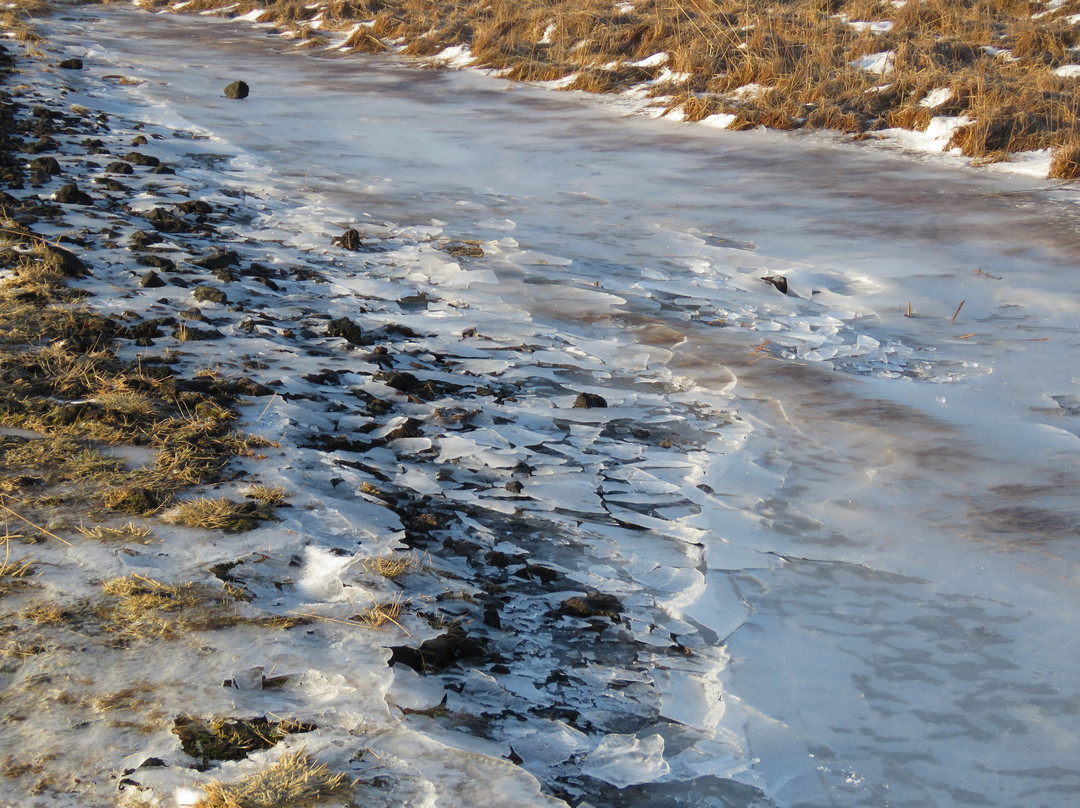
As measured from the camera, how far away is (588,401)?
329cm

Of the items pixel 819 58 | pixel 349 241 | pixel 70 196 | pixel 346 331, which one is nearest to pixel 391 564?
pixel 346 331

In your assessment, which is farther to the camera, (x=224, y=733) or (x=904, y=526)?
(x=904, y=526)

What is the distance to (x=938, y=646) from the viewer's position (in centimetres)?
217

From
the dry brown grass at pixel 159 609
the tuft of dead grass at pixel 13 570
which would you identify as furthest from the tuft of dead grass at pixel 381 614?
the tuft of dead grass at pixel 13 570

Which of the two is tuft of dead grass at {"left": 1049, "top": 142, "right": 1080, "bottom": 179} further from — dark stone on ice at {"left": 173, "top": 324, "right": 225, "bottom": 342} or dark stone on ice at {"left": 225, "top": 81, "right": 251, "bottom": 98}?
dark stone on ice at {"left": 225, "top": 81, "right": 251, "bottom": 98}

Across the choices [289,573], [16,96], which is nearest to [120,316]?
[289,573]

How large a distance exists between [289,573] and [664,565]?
99 centimetres

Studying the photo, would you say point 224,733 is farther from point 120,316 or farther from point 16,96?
point 16,96

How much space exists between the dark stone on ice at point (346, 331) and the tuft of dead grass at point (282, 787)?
87.7 inches

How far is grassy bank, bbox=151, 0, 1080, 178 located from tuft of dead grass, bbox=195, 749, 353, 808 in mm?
6428

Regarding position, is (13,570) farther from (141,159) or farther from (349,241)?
(141,159)

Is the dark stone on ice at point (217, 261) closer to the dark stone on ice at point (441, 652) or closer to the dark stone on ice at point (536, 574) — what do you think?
the dark stone on ice at point (536, 574)

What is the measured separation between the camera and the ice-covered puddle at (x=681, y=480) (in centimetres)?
183

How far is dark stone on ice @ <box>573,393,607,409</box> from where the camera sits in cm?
328
